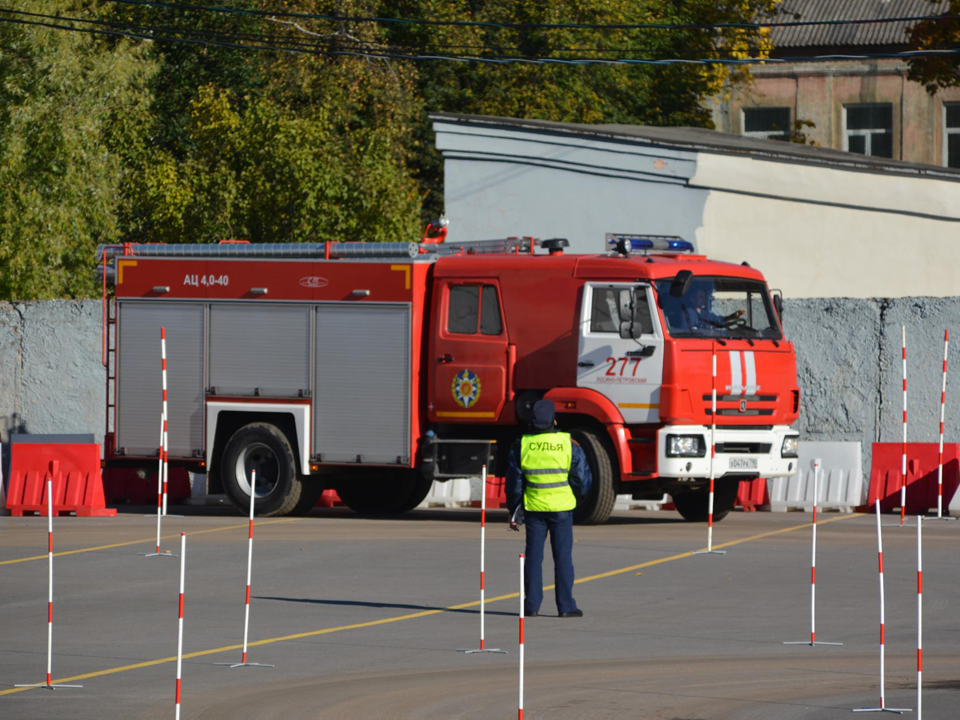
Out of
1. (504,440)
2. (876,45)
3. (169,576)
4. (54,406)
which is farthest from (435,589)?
(876,45)

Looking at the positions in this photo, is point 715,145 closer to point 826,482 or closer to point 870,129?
point 826,482

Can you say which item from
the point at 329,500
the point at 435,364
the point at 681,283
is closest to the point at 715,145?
the point at 329,500

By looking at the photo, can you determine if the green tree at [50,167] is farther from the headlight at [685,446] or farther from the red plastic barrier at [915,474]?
the headlight at [685,446]

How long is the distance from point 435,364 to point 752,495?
15.8 ft

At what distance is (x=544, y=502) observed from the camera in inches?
544

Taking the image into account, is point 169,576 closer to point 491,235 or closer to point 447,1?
point 491,235

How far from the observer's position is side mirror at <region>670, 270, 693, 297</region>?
64.9ft

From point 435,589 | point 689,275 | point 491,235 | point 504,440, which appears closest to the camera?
point 435,589

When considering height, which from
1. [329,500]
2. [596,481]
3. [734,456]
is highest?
[734,456]

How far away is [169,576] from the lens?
16.4 m

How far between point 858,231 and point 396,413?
10.4m

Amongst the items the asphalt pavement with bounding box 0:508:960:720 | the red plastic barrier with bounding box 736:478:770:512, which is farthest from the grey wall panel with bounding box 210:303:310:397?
the red plastic barrier with bounding box 736:478:770:512

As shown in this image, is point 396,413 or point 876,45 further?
point 876,45

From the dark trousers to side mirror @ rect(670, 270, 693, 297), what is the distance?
248 inches
